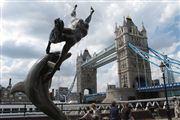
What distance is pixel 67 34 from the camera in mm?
4613

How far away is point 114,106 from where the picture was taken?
7.42 metres

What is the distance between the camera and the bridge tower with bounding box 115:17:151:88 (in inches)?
2542

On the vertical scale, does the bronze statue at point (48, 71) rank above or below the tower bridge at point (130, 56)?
below

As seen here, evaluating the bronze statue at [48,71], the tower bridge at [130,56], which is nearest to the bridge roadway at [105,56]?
the tower bridge at [130,56]

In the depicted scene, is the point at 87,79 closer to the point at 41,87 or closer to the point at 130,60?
the point at 130,60

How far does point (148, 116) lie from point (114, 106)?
818 centimetres

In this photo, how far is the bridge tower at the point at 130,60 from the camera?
6456 centimetres

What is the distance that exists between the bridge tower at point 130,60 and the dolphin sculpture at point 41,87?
57218 millimetres

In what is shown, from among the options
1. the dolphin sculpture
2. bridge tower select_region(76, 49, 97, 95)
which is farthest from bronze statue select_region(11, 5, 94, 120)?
bridge tower select_region(76, 49, 97, 95)

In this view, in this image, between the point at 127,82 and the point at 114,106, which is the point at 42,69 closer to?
the point at 114,106

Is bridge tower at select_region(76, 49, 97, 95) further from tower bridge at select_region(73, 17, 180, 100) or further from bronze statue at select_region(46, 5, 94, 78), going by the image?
bronze statue at select_region(46, 5, 94, 78)

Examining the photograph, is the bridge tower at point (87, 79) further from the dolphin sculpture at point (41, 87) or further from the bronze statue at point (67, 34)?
the bronze statue at point (67, 34)

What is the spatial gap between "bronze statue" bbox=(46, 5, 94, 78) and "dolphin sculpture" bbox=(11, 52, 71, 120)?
0.63 feet

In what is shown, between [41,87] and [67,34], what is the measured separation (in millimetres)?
1393
